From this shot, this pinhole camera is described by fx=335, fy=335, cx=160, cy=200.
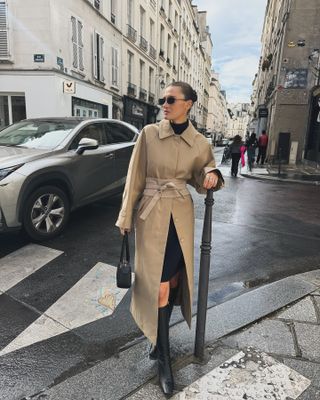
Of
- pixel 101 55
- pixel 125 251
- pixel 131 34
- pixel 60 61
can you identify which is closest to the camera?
pixel 125 251

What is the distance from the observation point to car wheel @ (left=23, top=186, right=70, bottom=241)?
441 centimetres

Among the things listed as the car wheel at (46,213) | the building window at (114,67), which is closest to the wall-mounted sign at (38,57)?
the building window at (114,67)

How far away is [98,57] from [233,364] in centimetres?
1779

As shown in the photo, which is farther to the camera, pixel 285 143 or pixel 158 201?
pixel 285 143

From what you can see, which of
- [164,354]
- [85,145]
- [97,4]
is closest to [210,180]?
[164,354]

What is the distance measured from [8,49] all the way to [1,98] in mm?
1978

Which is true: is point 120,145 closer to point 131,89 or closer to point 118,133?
point 118,133

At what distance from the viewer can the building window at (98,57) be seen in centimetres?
1695

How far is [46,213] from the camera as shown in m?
4.65

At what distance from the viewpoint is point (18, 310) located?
118 inches

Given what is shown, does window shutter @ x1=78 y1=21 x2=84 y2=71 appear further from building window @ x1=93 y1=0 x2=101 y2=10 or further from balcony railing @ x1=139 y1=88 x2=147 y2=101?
balcony railing @ x1=139 y1=88 x2=147 y2=101

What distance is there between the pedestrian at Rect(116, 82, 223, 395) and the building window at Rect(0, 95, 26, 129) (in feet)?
45.0

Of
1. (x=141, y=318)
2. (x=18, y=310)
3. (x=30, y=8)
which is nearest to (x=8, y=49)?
(x=30, y=8)

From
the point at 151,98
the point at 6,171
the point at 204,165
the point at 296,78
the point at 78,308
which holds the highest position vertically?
the point at 296,78
